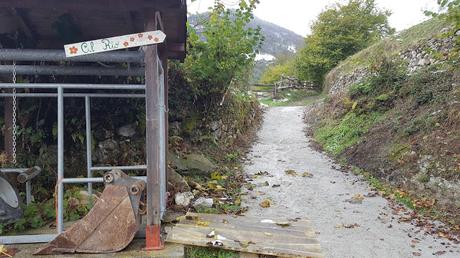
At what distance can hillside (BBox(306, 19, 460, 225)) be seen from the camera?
271 inches

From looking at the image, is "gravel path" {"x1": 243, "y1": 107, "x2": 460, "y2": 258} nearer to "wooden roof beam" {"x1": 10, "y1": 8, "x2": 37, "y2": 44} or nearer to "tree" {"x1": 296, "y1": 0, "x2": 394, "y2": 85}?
"wooden roof beam" {"x1": 10, "y1": 8, "x2": 37, "y2": 44}

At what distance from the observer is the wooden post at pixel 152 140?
3967 millimetres

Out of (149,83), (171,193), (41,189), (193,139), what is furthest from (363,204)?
(41,189)

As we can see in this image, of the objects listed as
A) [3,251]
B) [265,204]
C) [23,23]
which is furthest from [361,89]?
[3,251]

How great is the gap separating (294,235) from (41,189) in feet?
13.3

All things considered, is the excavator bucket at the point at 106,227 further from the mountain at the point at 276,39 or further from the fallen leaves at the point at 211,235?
the mountain at the point at 276,39

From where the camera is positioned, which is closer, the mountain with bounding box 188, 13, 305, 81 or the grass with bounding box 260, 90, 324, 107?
the grass with bounding box 260, 90, 324, 107

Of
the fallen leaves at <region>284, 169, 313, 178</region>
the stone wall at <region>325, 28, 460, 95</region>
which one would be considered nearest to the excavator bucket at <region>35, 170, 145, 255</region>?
the fallen leaves at <region>284, 169, 313, 178</region>

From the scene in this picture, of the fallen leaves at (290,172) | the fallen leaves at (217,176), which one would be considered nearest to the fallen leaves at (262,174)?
the fallen leaves at (290,172)

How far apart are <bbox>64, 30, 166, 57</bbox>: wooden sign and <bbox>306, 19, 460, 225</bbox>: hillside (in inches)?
178

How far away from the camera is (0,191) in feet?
14.9

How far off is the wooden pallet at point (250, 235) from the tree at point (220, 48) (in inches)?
193

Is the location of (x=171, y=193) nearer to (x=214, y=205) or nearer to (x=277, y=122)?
(x=214, y=205)

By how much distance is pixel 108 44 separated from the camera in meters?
3.82
